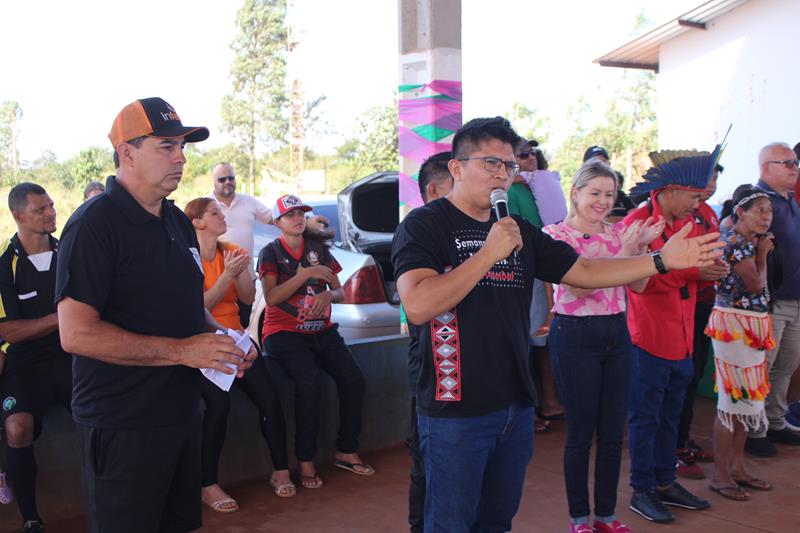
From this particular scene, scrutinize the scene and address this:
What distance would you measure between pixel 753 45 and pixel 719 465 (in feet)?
45.9

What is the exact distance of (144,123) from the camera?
2.88 metres

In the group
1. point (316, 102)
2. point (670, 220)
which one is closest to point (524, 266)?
point (670, 220)

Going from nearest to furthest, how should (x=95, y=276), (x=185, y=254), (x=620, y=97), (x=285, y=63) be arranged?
1. (x=95, y=276)
2. (x=185, y=254)
3. (x=285, y=63)
4. (x=620, y=97)

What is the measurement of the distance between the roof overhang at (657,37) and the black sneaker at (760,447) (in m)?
13.3

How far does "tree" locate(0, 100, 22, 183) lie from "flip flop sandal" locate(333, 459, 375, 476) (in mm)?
24587

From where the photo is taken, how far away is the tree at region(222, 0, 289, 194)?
3747 centimetres

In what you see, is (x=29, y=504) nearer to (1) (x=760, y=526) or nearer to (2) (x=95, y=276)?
(2) (x=95, y=276)

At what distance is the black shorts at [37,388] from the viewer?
4297 mm

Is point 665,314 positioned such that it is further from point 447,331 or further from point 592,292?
point 447,331

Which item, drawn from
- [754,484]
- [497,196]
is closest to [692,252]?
[497,196]

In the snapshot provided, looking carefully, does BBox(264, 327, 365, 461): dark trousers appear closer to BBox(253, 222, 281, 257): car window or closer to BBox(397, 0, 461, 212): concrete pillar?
BBox(397, 0, 461, 212): concrete pillar

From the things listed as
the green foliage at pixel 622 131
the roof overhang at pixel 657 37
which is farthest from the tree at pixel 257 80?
the roof overhang at pixel 657 37

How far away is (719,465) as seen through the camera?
509 centimetres

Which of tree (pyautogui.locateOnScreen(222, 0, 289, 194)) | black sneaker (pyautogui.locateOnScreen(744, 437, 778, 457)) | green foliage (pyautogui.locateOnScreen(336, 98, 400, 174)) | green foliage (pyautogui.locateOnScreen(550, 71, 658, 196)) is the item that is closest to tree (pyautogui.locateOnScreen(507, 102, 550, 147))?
green foliage (pyautogui.locateOnScreen(550, 71, 658, 196))
